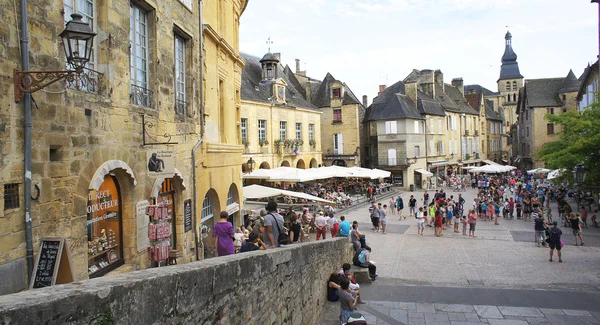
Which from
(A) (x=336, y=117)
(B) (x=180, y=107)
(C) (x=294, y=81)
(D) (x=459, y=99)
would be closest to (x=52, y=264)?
(B) (x=180, y=107)

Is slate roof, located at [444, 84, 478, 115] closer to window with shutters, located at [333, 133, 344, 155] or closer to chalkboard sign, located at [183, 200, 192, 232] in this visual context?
window with shutters, located at [333, 133, 344, 155]

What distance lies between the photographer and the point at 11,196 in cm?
484

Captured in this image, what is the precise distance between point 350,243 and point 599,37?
14389 millimetres

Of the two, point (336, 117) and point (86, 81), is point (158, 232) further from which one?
point (336, 117)

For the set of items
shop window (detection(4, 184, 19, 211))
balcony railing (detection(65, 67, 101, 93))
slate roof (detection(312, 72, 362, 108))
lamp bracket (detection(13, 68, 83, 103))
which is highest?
slate roof (detection(312, 72, 362, 108))

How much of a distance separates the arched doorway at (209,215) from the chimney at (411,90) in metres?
37.9

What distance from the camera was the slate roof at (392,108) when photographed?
4456cm

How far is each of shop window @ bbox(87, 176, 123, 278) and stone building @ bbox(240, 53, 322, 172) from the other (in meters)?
23.5

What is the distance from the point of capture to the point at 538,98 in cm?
5462

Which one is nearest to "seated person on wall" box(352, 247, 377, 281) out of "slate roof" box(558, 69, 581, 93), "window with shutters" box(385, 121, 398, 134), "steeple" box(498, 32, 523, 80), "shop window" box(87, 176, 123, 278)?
"shop window" box(87, 176, 123, 278)

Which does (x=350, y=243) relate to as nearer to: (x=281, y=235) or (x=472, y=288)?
(x=472, y=288)

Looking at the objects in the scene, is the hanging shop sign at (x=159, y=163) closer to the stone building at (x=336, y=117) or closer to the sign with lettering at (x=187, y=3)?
the sign with lettering at (x=187, y=3)

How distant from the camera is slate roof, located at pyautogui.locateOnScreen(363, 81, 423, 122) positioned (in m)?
44.6

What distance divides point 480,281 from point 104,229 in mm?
9538
